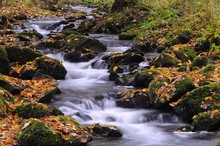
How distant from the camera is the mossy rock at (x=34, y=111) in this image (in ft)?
23.7

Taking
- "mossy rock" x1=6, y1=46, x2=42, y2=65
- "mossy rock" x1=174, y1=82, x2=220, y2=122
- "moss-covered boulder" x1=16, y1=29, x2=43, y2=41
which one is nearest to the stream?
"mossy rock" x1=174, y1=82, x2=220, y2=122

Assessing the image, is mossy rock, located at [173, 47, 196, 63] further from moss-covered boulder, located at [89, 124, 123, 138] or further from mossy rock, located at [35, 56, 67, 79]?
moss-covered boulder, located at [89, 124, 123, 138]

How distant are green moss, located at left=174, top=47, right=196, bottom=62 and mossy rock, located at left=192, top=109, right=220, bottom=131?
442cm

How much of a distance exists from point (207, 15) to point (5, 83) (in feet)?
26.0

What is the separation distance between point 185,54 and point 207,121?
4797mm

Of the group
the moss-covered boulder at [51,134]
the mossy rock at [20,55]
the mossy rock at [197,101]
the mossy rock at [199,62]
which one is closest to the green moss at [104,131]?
the moss-covered boulder at [51,134]

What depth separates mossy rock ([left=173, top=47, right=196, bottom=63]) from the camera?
37.6 feet

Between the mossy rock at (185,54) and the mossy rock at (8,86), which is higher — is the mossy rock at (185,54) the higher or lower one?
the higher one

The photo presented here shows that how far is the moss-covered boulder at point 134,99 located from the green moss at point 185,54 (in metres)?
2.76

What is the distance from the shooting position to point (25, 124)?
6.32 m

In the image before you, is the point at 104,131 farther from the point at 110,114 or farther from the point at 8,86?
the point at 8,86

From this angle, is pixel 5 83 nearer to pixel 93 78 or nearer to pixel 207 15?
pixel 93 78

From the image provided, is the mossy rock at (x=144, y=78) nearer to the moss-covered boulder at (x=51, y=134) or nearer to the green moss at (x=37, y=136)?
the moss-covered boulder at (x=51, y=134)

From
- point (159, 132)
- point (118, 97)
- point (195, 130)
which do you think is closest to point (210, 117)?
point (195, 130)
